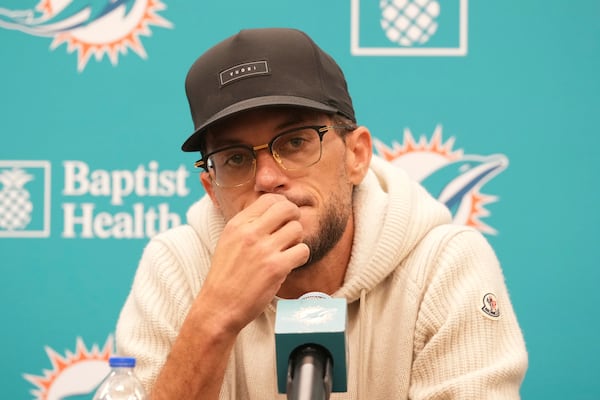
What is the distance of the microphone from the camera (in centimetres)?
112

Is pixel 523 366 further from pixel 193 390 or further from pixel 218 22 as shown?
pixel 218 22

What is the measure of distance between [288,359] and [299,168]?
64 cm

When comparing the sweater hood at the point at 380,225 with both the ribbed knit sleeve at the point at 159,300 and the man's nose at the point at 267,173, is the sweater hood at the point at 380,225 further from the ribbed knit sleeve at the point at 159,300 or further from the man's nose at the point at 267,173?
the man's nose at the point at 267,173

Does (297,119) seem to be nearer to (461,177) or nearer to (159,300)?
(159,300)

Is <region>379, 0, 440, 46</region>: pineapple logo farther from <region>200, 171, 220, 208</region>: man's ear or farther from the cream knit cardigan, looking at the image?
<region>200, 171, 220, 208</region>: man's ear

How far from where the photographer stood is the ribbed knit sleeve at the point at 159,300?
75.0 inches

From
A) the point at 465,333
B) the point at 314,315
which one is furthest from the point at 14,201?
the point at 314,315

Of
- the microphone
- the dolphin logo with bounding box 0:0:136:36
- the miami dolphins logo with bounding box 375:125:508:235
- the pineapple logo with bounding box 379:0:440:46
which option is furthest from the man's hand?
the dolphin logo with bounding box 0:0:136:36

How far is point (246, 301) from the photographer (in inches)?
61.1

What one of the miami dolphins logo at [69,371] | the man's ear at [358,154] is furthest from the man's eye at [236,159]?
the miami dolphins logo at [69,371]

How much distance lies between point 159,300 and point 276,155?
18.8 inches

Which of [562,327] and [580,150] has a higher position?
[580,150]

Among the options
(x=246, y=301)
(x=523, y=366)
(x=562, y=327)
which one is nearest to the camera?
(x=246, y=301)

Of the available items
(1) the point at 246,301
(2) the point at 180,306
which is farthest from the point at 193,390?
(2) the point at 180,306
